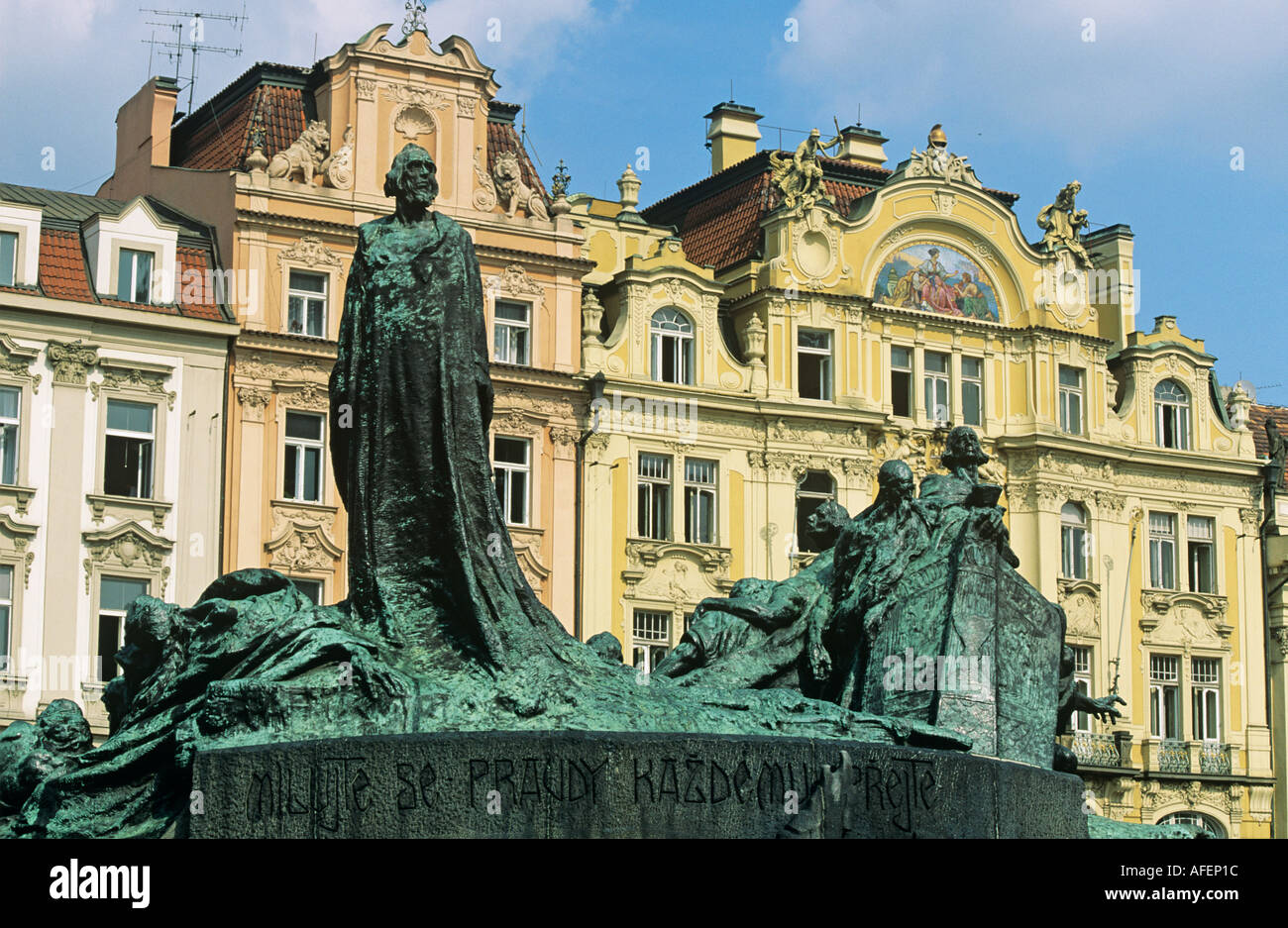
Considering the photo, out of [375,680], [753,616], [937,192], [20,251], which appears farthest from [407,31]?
[375,680]

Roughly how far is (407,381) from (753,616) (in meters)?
3.00

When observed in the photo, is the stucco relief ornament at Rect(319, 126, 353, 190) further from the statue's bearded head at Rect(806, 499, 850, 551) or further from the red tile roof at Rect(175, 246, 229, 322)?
the statue's bearded head at Rect(806, 499, 850, 551)

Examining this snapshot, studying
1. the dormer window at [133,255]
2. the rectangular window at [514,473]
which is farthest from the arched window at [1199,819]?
the dormer window at [133,255]

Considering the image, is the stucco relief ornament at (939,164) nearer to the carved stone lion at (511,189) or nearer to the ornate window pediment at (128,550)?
A: the carved stone lion at (511,189)

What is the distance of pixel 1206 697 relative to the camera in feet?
145

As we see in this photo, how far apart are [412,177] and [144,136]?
29085mm

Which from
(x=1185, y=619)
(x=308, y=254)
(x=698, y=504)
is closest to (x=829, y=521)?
(x=308, y=254)

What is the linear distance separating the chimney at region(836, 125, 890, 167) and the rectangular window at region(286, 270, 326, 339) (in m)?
13.3

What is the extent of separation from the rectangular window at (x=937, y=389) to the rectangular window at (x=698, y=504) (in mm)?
4688

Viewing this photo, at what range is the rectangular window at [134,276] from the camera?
35.5 meters

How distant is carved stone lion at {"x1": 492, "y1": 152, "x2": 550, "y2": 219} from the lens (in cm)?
3834

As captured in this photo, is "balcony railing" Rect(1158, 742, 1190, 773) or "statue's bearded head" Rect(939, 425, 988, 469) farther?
"balcony railing" Rect(1158, 742, 1190, 773)

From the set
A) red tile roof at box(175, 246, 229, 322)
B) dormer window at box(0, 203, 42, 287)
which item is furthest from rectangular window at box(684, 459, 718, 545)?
dormer window at box(0, 203, 42, 287)

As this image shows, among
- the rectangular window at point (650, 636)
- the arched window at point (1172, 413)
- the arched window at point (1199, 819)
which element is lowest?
the arched window at point (1199, 819)
